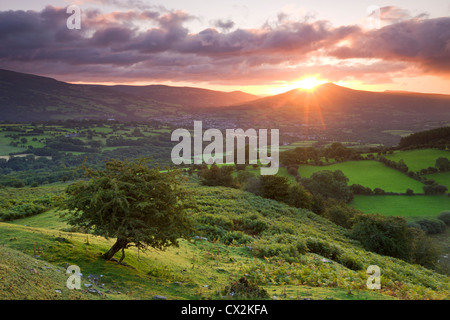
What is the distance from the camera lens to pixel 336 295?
1006 cm

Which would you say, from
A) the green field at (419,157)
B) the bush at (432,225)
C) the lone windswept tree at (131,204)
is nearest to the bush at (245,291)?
the lone windswept tree at (131,204)

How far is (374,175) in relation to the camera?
78.3 metres

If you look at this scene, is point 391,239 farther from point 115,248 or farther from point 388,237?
point 115,248

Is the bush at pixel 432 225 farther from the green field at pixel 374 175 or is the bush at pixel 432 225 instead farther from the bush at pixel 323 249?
the bush at pixel 323 249

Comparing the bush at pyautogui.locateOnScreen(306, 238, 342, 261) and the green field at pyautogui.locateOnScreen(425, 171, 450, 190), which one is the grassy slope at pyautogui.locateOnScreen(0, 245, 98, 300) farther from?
the green field at pyautogui.locateOnScreen(425, 171, 450, 190)

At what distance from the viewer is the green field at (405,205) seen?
2261 inches

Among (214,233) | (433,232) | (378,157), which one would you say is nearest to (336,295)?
(214,233)

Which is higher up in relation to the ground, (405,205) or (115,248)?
(115,248)

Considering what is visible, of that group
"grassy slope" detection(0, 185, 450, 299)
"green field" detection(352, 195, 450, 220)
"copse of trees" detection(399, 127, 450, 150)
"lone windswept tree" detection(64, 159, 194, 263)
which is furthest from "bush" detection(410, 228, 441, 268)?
"copse of trees" detection(399, 127, 450, 150)

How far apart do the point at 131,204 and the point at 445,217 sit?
63.7 metres

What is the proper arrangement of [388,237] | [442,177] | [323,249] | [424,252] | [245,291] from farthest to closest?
[442,177] → [424,252] → [388,237] → [323,249] → [245,291]

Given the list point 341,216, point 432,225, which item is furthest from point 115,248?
point 432,225
